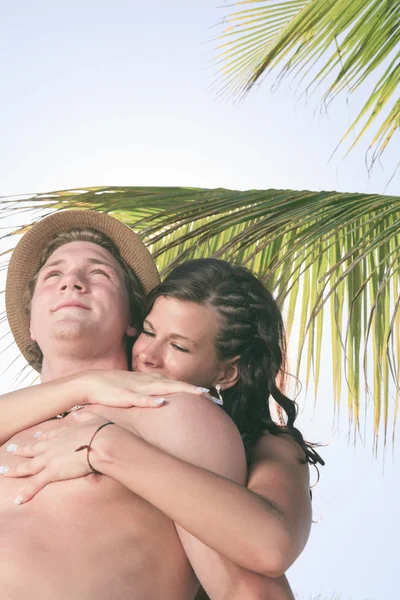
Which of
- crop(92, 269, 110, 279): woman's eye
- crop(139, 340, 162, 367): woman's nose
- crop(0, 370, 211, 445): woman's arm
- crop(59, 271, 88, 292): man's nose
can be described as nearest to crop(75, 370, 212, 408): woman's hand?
crop(0, 370, 211, 445): woman's arm

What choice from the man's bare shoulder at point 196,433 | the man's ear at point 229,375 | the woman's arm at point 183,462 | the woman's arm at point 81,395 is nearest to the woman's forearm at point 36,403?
the woman's arm at point 81,395

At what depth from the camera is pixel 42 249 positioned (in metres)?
3.23

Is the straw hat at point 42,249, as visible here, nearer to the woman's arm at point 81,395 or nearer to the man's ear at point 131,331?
the man's ear at point 131,331

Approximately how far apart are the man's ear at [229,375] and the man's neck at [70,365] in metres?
0.34

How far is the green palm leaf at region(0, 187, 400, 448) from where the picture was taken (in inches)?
129

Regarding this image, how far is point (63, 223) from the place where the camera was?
126 inches

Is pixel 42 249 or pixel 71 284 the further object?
pixel 42 249

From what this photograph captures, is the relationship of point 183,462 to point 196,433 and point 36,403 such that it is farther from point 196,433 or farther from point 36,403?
point 36,403

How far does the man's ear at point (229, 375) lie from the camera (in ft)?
9.70

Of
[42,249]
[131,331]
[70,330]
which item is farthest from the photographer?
[42,249]

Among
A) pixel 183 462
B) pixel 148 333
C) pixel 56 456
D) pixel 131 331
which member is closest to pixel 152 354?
pixel 148 333

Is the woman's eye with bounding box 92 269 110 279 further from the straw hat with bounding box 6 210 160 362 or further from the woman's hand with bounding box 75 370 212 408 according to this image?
the woman's hand with bounding box 75 370 212 408

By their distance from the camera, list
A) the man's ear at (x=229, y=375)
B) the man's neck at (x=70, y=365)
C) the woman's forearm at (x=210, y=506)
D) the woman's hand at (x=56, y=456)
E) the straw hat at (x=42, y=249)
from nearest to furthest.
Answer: the woman's forearm at (x=210, y=506)
the woman's hand at (x=56, y=456)
the man's neck at (x=70, y=365)
the man's ear at (x=229, y=375)
the straw hat at (x=42, y=249)

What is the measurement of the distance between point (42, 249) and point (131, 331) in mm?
500
